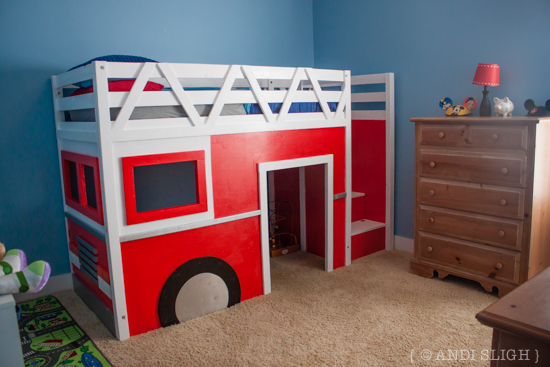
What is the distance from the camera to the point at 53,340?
80.8 inches

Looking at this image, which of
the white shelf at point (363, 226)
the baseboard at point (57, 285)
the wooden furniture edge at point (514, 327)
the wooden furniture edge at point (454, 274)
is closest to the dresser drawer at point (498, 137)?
the wooden furniture edge at point (454, 274)

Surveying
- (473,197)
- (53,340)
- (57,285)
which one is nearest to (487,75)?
(473,197)

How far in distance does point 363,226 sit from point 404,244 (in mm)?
354

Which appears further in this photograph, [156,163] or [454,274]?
[454,274]

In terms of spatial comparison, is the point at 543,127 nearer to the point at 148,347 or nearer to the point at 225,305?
the point at 225,305

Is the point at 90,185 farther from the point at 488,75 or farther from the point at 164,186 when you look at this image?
the point at 488,75

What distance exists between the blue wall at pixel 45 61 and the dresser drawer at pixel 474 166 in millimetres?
1857

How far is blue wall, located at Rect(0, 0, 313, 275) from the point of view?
2.41 metres

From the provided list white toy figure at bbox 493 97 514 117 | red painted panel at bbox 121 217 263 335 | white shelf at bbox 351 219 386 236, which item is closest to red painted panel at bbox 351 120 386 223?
white shelf at bbox 351 219 386 236

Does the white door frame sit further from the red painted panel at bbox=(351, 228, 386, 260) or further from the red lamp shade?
the red lamp shade

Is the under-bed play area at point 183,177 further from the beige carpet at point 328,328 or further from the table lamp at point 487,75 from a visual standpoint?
the table lamp at point 487,75

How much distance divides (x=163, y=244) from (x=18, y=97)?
128 centimetres

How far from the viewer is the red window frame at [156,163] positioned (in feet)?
6.49

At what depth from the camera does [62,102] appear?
7.84 feet
